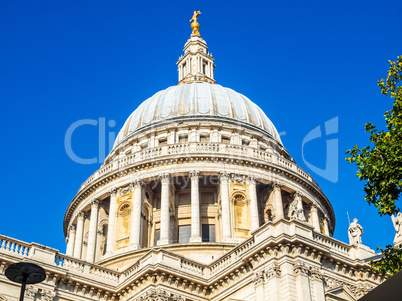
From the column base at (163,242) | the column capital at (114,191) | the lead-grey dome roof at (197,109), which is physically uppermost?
the lead-grey dome roof at (197,109)

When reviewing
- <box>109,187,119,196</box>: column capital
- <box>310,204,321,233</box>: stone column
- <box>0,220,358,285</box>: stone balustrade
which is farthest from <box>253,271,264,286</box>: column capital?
<box>109,187,119,196</box>: column capital

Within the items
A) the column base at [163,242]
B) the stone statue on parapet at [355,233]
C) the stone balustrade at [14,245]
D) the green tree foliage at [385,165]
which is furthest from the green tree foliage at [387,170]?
the column base at [163,242]

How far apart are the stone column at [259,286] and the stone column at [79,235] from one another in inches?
897

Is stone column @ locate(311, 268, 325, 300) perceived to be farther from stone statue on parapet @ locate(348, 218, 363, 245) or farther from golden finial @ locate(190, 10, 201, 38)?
golden finial @ locate(190, 10, 201, 38)

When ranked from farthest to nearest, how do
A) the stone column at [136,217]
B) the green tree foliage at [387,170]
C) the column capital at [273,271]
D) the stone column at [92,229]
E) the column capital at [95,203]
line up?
the column capital at [95,203], the stone column at [92,229], the stone column at [136,217], the column capital at [273,271], the green tree foliage at [387,170]

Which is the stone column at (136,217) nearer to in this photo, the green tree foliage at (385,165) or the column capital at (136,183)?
the column capital at (136,183)

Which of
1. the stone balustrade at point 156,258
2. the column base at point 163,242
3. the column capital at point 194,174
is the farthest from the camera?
the column capital at point 194,174

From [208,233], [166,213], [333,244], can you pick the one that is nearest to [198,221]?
[208,233]

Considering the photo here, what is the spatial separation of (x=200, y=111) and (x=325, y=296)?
29.7m

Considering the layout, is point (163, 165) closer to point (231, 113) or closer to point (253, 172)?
point (253, 172)

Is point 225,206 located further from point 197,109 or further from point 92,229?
point 197,109

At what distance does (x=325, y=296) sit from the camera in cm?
2944

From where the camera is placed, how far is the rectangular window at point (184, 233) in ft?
153

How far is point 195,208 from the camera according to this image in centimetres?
4581
